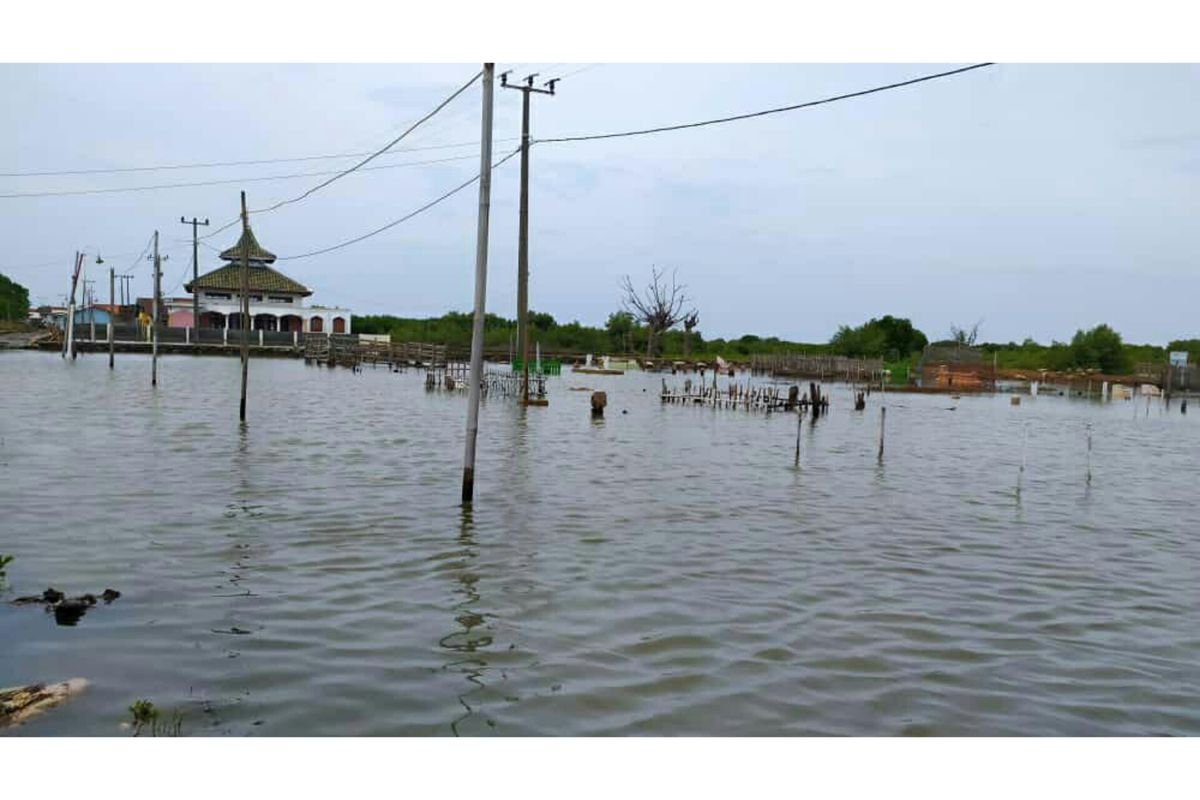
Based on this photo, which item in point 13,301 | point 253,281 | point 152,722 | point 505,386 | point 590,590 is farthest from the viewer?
point 13,301

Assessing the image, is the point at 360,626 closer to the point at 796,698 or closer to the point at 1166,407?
the point at 796,698

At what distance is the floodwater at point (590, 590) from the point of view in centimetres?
608

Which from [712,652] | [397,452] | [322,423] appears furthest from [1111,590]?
[322,423]

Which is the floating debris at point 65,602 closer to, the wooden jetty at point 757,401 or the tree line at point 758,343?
the wooden jetty at point 757,401

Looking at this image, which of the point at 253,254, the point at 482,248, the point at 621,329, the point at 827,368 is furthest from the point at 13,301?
the point at 482,248

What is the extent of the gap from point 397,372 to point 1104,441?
4298 centimetres

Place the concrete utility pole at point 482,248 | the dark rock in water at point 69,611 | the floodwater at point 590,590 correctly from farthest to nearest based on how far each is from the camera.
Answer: the concrete utility pole at point 482,248 < the dark rock in water at point 69,611 < the floodwater at point 590,590

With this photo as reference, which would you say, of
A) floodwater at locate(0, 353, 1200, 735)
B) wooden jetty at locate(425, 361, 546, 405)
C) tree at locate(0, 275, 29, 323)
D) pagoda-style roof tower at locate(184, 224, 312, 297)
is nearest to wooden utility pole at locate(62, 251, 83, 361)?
pagoda-style roof tower at locate(184, 224, 312, 297)

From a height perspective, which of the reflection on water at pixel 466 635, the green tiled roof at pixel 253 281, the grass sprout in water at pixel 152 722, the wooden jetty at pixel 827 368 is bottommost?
the reflection on water at pixel 466 635

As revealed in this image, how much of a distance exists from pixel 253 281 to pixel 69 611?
74299 millimetres

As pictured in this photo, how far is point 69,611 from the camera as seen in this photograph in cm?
743

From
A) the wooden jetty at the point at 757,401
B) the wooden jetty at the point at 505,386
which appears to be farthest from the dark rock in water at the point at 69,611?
the wooden jetty at the point at 757,401

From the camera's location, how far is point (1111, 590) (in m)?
9.74

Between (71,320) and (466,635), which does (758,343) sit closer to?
(71,320)
